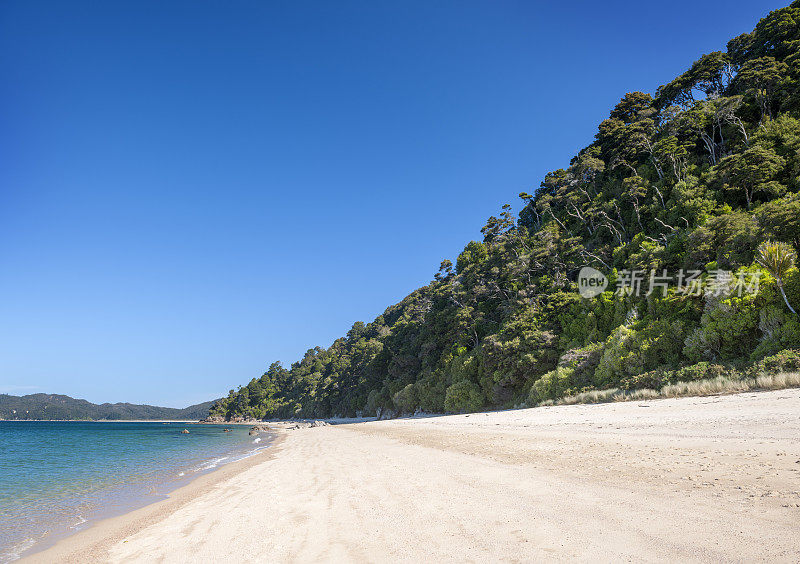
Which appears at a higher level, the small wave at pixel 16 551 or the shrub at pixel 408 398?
the small wave at pixel 16 551

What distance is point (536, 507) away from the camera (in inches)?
204

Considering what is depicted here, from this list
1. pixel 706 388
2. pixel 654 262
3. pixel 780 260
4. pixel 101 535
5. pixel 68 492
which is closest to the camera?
pixel 101 535

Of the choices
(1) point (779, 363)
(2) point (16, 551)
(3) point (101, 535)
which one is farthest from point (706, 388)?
(2) point (16, 551)

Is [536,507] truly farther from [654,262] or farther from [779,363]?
[654,262]

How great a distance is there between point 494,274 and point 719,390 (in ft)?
94.6

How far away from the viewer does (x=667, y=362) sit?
19.6m

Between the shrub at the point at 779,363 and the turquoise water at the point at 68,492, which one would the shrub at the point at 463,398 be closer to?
the shrub at the point at 779,363

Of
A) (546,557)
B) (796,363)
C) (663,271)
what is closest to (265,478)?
(546,557)

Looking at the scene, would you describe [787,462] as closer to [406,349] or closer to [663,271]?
[663,271]

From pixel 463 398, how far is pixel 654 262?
19865mm

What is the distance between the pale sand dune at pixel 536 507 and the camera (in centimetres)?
384

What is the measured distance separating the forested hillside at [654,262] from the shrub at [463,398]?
0.15 metres

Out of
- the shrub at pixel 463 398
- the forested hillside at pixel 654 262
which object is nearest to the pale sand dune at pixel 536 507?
the forested hillside at pixel 654 262

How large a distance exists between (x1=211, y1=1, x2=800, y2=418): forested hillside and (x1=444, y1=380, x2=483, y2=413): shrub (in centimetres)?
15
